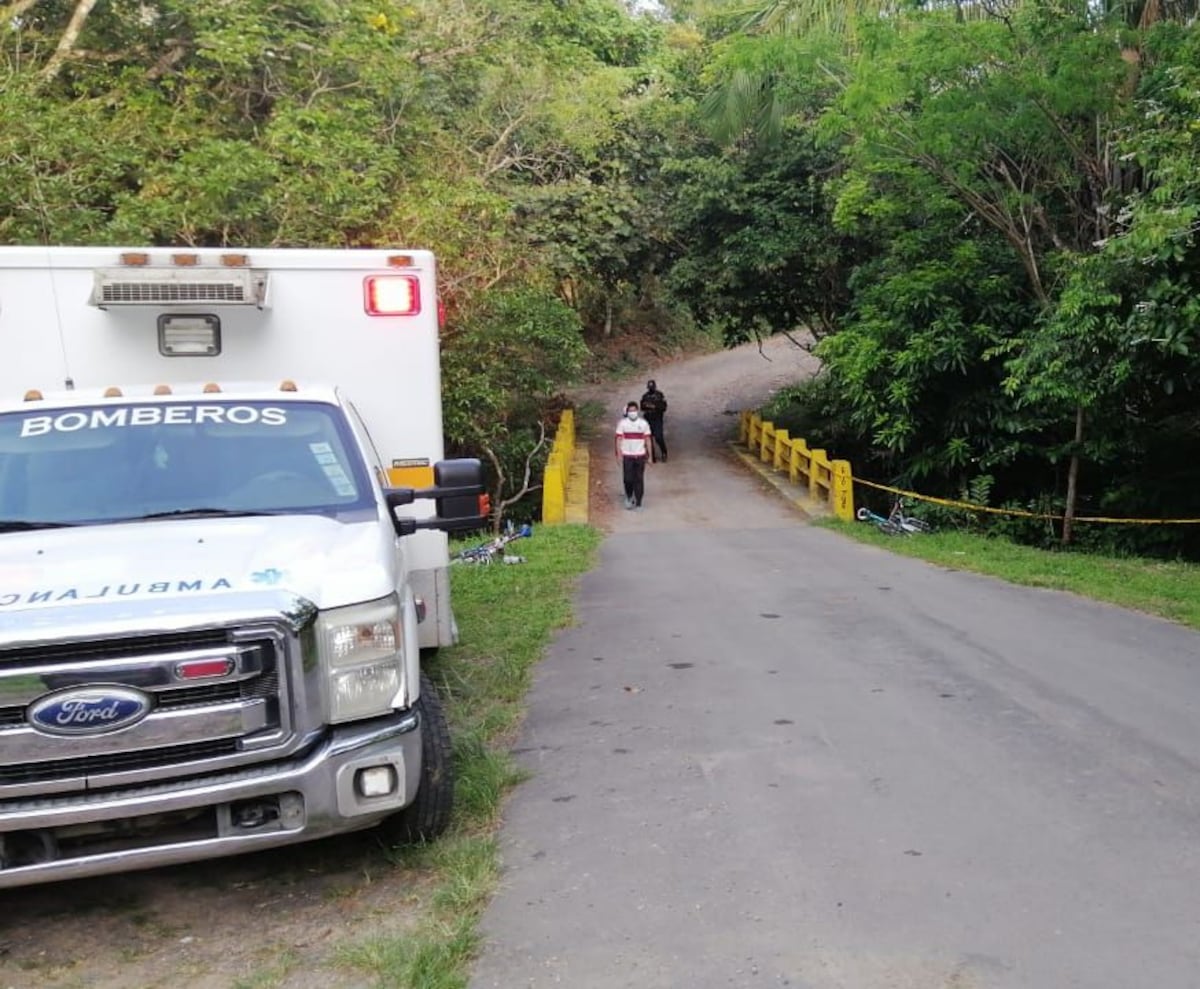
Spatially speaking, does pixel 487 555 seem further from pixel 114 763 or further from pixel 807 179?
pixel 807 179

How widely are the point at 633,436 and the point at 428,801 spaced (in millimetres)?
12033

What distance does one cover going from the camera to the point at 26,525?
4781 millimetres

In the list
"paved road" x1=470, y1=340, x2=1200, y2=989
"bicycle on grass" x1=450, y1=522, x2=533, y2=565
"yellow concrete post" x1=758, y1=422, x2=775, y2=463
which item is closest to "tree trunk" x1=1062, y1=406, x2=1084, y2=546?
"yellow concrete post" x1=758, y1=422, x2=775, y2=463

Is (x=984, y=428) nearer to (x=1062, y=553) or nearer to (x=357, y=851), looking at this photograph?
(x=1062, y=553)

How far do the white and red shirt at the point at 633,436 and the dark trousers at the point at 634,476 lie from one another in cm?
14

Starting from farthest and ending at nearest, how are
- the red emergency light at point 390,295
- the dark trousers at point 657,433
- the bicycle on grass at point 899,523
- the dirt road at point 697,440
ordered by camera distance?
the dark trousers at point 657,433, the dirt road at point 697,440, the bicycle on grass at point 899,523, the red emergency light at point 390,295

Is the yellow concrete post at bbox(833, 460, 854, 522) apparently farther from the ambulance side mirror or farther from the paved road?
the ambulance side mirror

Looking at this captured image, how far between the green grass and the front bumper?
7.22 m

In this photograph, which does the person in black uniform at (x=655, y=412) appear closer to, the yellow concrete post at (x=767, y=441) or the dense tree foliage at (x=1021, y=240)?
the yellow concrete post at (x=767, y=441)

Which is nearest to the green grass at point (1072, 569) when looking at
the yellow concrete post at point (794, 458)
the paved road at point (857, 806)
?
the paved road at point (857, 806)

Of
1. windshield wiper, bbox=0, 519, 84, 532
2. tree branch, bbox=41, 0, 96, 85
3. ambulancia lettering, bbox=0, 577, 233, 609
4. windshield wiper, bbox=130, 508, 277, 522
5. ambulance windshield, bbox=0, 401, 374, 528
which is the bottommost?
ambulancia lettering, bbox=0, 577, 233, 609

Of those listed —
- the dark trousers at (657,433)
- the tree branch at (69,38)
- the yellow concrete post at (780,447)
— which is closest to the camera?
the tree branch at (69,38)

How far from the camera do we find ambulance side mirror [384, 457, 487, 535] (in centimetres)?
508

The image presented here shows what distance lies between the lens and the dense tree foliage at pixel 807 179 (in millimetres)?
12500
